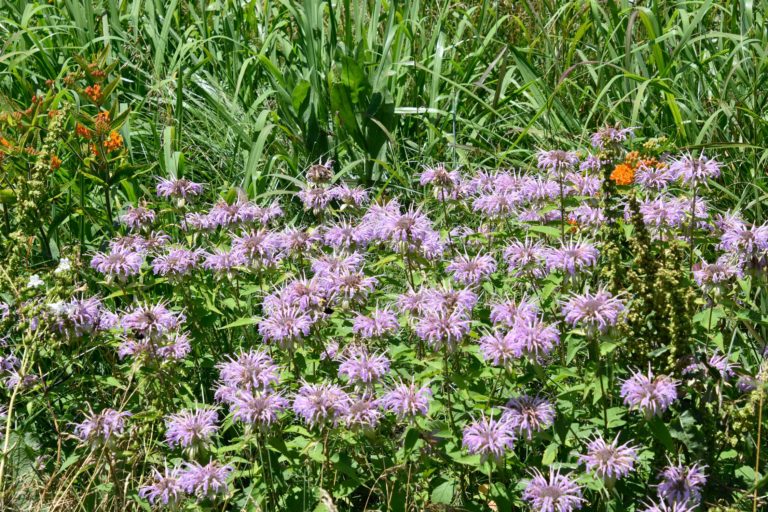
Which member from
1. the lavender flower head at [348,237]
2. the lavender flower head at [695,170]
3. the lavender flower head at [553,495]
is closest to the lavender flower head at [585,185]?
the lavender flower head at [695,170]

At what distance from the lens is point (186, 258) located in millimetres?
3277

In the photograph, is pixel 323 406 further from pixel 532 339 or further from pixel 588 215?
pixel 588 215

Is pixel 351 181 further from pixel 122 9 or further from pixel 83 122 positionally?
pixel 122 9

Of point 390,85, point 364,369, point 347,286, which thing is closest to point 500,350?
point 364,369

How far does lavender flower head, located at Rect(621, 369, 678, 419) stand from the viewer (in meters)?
2.34

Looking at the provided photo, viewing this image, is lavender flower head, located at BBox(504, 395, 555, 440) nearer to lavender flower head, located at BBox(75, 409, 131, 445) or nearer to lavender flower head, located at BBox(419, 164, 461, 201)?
lavender flower head, located at BBox(419, 164, 461, 201)

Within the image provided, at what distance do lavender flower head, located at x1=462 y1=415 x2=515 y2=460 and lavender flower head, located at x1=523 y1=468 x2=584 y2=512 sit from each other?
0.39ft

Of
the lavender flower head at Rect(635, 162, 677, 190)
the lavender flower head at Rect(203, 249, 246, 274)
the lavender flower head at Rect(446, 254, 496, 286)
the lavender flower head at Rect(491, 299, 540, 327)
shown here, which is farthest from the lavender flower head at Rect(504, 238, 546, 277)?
the lavender flower head at Rect(203, 249, 246, 274)

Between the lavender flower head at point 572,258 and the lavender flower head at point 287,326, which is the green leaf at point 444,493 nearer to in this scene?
the lavender flower head at point 287,326

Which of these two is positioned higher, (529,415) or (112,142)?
(112,142)

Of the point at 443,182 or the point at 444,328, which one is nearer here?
the point at 444,328

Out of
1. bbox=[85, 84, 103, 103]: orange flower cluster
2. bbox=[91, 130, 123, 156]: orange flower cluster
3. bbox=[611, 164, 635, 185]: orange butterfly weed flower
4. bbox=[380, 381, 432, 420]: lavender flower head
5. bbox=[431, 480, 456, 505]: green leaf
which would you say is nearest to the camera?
bbox=[380, 381, 432, 420]: lavender flower head

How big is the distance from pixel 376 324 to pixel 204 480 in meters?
0.67

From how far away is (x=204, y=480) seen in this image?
2490 millimetres
